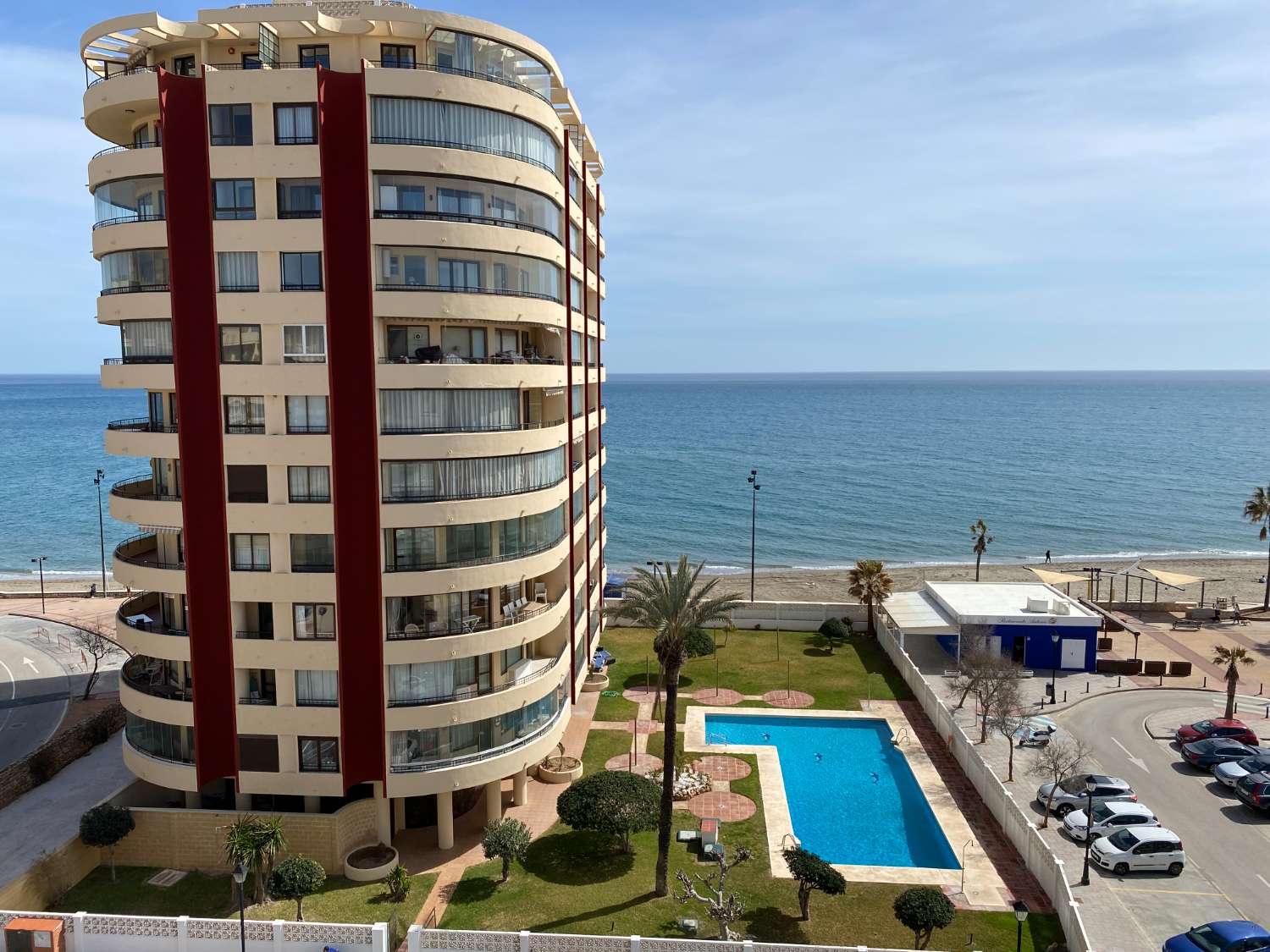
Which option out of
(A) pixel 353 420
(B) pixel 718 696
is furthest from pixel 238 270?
(B) pixel 718 696

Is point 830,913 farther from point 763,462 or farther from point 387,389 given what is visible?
point 763,462

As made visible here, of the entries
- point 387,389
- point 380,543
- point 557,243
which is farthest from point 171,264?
point 557,243

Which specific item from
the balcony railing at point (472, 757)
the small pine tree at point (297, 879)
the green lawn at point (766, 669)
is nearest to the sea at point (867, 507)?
the green lawn at point (766, 669)

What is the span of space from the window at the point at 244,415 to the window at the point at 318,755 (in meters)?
11.3

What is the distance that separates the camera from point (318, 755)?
31562mm

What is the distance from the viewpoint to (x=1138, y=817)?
33.2 metres

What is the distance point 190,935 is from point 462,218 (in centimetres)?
2438

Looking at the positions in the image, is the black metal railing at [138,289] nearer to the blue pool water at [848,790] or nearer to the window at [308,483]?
the window at [308,483]

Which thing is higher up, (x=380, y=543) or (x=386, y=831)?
(x=380, y=543)

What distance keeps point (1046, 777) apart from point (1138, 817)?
539 cm

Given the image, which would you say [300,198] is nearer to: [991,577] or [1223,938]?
[1223,938]

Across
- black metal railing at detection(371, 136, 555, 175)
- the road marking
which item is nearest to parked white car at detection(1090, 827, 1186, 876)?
the road marking

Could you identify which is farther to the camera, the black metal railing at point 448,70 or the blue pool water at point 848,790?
the blue pool water at point 848,790

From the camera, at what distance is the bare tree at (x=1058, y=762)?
3444 centimetres
